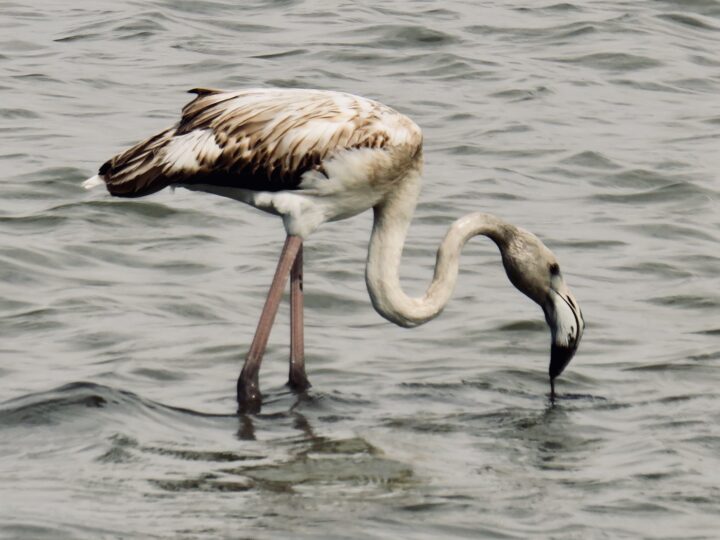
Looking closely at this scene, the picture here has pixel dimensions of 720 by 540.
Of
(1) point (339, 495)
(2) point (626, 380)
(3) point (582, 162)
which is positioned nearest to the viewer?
(1) point (339, 495)

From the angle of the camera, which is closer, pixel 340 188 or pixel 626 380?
pixel 340 188

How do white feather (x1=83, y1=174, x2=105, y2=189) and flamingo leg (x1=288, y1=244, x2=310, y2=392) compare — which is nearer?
white feather (x1=83, y1=174, x2=105, y2=189)

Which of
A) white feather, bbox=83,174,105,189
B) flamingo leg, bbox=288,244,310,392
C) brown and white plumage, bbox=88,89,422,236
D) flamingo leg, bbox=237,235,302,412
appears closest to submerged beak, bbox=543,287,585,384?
brown and white plumage, bbox=88,89,422,236

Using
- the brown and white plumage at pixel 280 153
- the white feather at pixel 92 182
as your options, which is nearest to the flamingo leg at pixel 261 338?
the brown and white plumage at pixel 280 153

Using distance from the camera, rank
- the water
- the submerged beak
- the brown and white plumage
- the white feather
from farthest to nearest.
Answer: the submerged beak < the white feather < the brown and white plumage < the water

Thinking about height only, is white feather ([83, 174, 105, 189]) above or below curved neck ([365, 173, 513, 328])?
above

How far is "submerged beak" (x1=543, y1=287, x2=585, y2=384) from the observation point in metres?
10.5

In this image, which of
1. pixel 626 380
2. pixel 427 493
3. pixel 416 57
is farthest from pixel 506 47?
pixel 427 493

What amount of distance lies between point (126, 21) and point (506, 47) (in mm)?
4380

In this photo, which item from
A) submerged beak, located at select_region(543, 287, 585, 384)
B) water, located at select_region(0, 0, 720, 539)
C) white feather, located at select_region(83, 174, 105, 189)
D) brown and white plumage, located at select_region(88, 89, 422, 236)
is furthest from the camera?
submerged beak, located at select_region(543, 287, 585, 384)

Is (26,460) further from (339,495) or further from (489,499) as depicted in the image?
(489,499)

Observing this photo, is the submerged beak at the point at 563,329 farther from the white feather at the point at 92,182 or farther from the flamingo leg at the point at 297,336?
the white feather at the point at 92,182

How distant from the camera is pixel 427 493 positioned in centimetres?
843

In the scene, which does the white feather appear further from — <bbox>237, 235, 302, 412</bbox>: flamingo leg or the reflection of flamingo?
<bbox>237, 235, 302, 412</bbox>: flamingo leg
